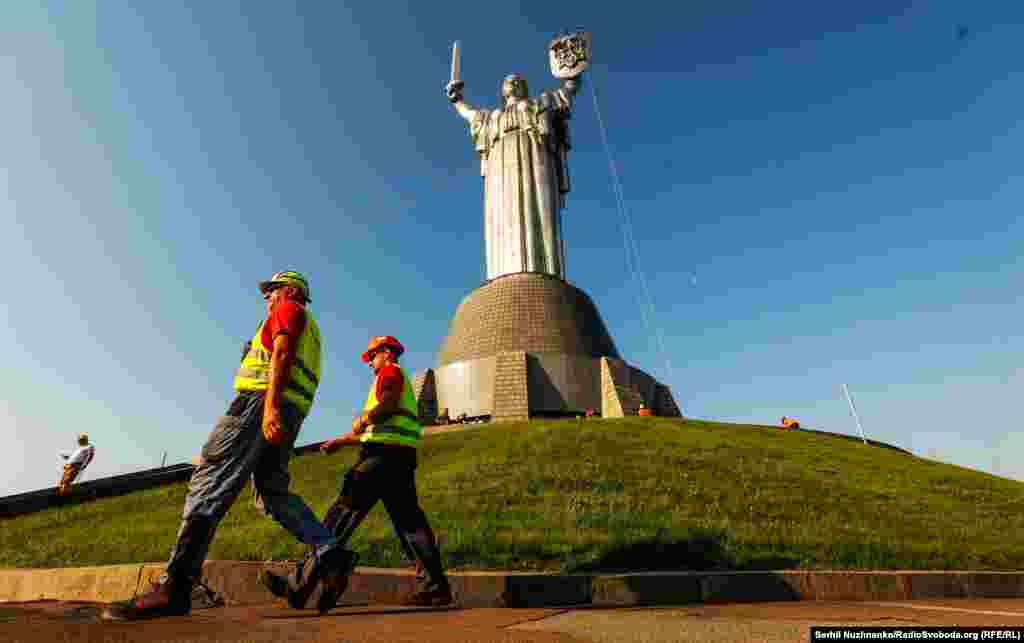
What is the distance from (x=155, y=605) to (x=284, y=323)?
6.22 feet

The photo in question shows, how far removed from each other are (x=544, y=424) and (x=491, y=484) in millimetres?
8179

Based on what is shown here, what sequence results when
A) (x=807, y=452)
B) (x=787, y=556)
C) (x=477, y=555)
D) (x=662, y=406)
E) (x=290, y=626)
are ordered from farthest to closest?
(x=662, y=406) → (x=807, y=452) → (x=787, y=556) → (x=477, y=555) → (x=290, y=626)

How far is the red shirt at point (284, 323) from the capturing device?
4.05 metres

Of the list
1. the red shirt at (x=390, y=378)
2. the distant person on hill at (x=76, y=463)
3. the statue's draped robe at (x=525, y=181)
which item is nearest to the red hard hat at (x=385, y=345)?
the red shirt at (x=390, y=378)

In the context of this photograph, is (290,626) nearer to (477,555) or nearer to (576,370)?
(477,555)

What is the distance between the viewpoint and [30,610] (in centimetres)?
434

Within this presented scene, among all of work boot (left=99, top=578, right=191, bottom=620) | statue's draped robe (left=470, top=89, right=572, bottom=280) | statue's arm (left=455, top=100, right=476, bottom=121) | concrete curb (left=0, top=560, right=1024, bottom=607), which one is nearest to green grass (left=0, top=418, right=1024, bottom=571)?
concrete curb (left=0, top=560, right=1024, bottom=607)

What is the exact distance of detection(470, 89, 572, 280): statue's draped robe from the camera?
31094 mm

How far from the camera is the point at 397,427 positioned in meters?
4.63

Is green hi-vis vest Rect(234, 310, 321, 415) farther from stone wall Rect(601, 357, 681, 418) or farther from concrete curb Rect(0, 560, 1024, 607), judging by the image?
stone wall Rect(601, 357, 681, 418)

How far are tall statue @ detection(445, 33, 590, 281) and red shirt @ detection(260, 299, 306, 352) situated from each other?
26505mm

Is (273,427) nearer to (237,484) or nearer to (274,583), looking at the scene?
(237,484)

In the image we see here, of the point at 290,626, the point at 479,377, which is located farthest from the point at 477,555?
the point at 479,377

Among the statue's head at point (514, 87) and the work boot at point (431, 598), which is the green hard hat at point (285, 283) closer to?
the work boot at point (431, 598)
